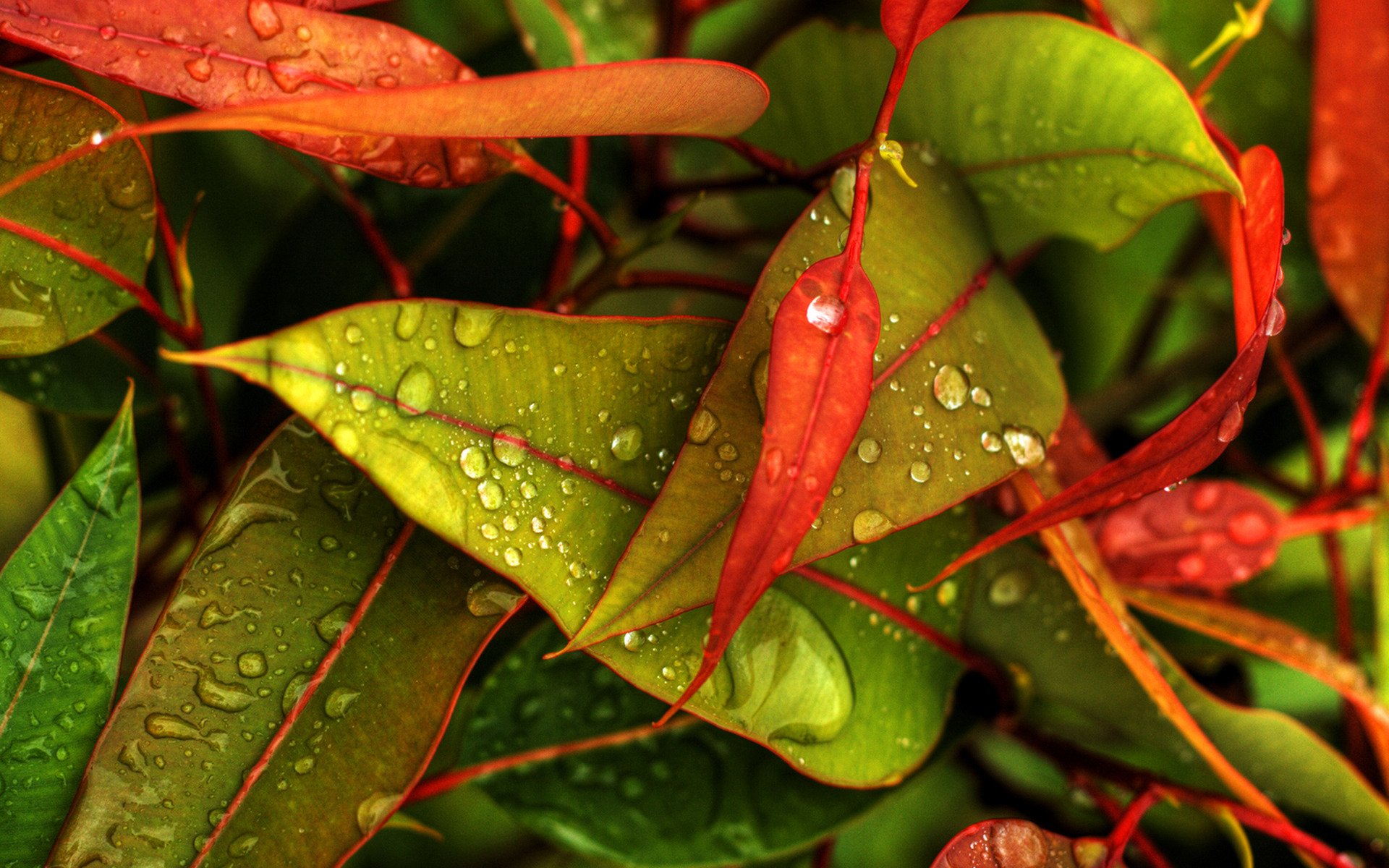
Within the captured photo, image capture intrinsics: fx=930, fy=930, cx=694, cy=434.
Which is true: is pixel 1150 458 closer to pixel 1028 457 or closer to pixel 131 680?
pixel 1028 457

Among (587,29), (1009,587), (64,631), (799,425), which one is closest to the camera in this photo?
(799,425)

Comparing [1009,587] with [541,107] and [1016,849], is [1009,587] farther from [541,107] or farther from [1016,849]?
[541,107]

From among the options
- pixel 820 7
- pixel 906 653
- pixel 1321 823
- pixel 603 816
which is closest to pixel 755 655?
pixel 906 653

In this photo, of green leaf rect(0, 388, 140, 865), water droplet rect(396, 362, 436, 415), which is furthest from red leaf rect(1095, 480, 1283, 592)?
green leaf rect(0, 388, 140, 865)

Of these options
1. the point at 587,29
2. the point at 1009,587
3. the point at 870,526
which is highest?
the point at 587,29

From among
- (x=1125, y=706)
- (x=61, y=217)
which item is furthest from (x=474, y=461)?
(x=1125, y=706)

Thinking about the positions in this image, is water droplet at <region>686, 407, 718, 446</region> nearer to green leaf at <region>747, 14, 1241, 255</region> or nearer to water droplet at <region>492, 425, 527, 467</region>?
water droplet at <region>492, 425, 527, 467</region>
